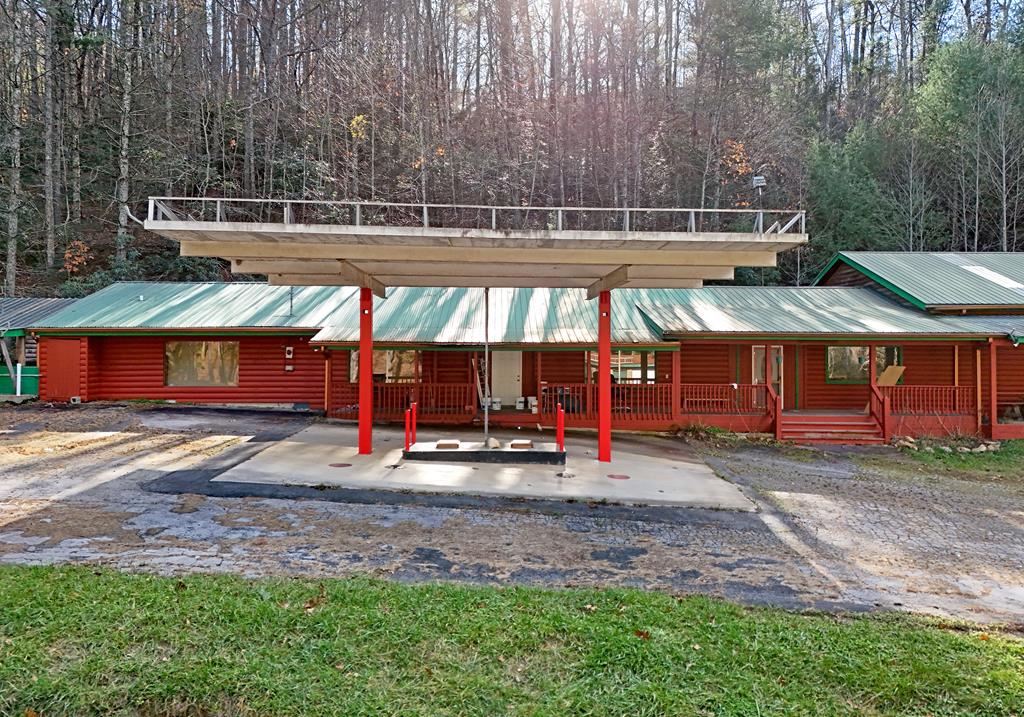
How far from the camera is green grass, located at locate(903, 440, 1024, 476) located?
38.0 feet

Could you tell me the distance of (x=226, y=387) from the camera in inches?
671

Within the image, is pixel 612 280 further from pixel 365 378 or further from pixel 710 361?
pixel 710 361

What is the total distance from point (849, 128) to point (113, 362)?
3493 cm

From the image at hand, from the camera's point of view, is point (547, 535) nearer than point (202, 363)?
Yes

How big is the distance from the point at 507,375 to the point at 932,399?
11.1m

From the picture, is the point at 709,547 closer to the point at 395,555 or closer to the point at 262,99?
the point at 395,555

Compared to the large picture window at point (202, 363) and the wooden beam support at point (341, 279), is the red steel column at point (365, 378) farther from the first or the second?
the large picture window at point (202, 363)

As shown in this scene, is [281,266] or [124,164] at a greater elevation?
[124,164]

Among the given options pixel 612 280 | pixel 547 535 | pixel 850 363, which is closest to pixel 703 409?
pixel 850 363

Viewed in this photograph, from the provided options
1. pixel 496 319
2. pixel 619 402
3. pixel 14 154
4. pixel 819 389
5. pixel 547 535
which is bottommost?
pixel 547 535

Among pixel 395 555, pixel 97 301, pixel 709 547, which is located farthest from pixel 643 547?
pixel 97 301

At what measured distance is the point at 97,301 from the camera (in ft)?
57.4

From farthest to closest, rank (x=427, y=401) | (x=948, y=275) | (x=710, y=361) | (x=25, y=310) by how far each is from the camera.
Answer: (x=25, y=310), (x=948, y=275), (x=710, y=361), (x=427, y=401)

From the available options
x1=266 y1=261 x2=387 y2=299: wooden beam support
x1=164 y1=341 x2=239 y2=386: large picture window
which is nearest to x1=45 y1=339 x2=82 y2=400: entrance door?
x1=164 y1=341 x2=239 y2=386: large picture window
